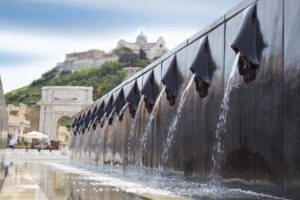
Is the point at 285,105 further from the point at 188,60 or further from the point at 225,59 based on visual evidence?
the point at 188,60

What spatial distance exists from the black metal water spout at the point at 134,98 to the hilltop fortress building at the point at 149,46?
154 m

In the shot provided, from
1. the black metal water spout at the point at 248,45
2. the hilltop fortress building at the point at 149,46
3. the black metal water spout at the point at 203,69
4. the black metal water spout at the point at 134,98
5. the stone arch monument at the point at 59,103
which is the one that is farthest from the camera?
the hilltop fortress building at the point at 149,46

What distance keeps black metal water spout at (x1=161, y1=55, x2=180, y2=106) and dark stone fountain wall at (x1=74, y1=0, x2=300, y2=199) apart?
3.6 inches

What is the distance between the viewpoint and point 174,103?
10383mm

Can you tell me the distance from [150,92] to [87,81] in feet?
421

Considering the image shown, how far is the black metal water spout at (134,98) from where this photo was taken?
559 inches

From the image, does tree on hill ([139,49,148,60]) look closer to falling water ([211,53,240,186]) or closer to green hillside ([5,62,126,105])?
green hillside ([5,62,126,105])

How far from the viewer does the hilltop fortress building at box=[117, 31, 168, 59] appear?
172 metres

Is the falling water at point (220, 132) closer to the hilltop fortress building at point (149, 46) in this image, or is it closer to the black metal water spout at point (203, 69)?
the black metal water spout at point (203, 69)

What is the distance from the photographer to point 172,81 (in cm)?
1038

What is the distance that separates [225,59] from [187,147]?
78.5 inches

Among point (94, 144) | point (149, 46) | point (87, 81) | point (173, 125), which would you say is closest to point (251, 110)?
point (173, 125)

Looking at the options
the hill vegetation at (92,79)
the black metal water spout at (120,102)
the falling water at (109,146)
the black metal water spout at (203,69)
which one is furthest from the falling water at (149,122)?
the hill vegetation at (92,79)

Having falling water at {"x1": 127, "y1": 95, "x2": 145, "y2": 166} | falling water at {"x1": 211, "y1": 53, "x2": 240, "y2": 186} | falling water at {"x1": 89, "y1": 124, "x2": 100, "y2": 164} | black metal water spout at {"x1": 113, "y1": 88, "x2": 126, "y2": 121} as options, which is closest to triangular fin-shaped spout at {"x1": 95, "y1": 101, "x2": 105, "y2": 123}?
falling water at {"x1": 89, "y1": 124, "x2": 100, "y2": 164}
